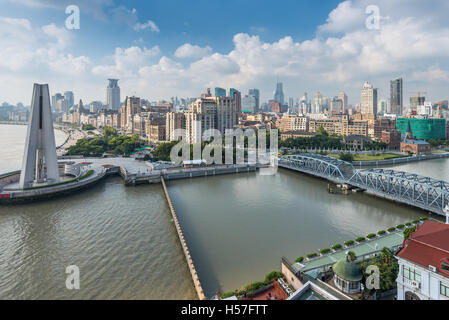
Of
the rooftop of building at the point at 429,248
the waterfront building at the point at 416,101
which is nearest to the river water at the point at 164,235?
the rooftop of building at the point at 429,248

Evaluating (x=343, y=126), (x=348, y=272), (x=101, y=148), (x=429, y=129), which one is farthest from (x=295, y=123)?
(x=348, y=272)

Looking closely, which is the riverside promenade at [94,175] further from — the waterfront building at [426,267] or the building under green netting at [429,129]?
the building under green netting at [429,129]

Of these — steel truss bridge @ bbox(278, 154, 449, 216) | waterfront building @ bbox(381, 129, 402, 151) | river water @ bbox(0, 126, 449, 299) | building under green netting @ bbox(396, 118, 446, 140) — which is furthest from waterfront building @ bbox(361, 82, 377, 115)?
river water @ bbox(0, 126, 449, 299)

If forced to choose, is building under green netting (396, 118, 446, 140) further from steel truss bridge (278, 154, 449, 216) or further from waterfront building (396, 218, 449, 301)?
waterfront building (396, 218, 449, 301)
